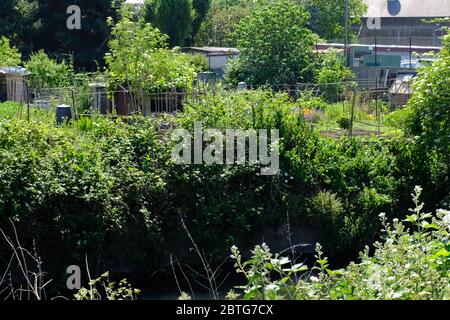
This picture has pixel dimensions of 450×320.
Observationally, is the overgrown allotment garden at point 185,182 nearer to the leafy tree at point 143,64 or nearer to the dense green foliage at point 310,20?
the leafy tree at point 143,64

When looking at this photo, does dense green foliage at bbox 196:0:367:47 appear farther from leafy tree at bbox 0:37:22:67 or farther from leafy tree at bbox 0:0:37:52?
Answer: leafy tree at bbox 0:37:22:67

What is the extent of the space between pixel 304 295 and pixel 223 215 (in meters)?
11.0

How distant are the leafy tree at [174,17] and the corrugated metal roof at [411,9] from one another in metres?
16.9

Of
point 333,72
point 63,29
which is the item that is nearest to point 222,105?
point 333,72

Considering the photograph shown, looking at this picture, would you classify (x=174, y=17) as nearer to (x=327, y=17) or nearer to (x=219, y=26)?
(x=219, y=26)

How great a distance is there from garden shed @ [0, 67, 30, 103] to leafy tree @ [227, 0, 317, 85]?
23.1 feet

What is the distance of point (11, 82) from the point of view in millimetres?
26062

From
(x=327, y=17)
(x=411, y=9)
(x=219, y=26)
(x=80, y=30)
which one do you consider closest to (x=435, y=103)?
(x=80, y=30)

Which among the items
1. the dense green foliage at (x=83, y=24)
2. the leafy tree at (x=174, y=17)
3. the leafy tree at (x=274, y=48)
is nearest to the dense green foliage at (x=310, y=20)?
the dense green foliage at (x=83, y=24)

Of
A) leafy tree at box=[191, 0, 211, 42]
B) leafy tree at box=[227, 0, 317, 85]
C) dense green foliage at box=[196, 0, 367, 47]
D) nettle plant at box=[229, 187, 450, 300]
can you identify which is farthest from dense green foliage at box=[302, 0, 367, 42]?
nettle plant at box=[229, 187, 450, 300]

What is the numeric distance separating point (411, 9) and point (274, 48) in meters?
26.7
